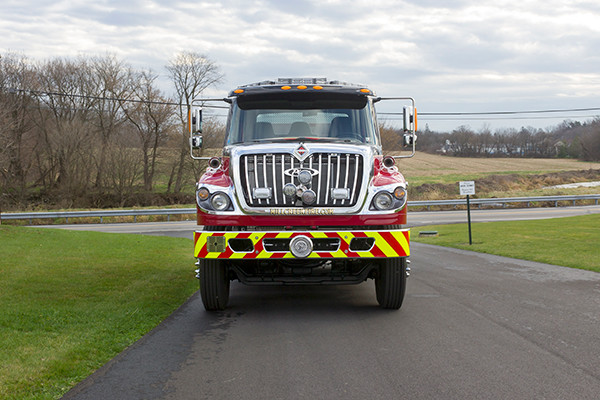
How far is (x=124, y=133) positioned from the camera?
174 feet

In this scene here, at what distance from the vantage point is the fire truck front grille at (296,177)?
23.4ft

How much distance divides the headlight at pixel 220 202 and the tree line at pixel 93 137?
134 ft

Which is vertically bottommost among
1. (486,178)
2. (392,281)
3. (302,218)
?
(392,281)

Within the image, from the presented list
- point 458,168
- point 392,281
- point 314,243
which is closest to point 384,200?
point 314,243

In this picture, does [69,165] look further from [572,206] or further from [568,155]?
[568,155]

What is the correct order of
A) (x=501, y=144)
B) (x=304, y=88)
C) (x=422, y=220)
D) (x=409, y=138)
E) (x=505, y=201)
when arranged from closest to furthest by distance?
(x=304, y=88)
(x=409, y=138)
(x=422, y=220)
(x=505, y=201)
(x=501, y=144)

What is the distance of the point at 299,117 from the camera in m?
8.36

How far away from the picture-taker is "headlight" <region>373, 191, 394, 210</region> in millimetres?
7109

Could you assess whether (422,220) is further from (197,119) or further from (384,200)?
(384,200)

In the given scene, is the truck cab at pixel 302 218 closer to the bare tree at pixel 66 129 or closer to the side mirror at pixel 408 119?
the side mirror at pixel 408 119

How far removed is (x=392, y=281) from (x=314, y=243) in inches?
45.6

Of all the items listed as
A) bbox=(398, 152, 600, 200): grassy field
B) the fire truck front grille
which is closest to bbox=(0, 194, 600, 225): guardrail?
bbox=(398, 152, 600, 200): grassy field

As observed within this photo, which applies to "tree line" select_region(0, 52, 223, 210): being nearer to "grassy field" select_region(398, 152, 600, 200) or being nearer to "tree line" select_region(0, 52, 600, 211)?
"tree line" select_region(0, 52, 600, 211)

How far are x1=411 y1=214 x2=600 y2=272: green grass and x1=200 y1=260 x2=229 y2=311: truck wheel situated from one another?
7550 millimetres
